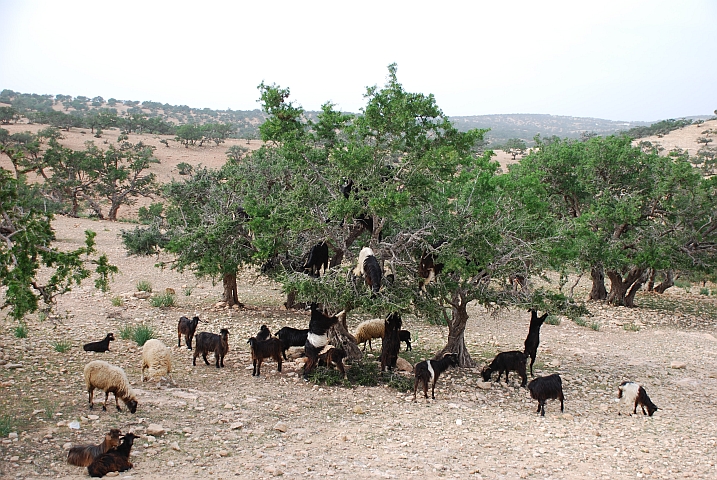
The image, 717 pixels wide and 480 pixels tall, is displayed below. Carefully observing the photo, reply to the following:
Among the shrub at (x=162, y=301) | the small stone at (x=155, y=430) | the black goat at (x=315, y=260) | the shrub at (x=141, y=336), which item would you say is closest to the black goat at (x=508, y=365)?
the black goat at (x=315, y=260)

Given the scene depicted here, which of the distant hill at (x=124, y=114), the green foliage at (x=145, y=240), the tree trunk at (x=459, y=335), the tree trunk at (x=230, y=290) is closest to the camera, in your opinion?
the tree trunk at (x=459, y=335)

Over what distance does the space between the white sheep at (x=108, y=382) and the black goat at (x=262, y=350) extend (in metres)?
2.51

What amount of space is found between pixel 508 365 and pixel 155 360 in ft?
20.4

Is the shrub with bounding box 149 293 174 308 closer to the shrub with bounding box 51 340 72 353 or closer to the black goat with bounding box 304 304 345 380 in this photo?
the shrub with bounding box 51 340 72 353

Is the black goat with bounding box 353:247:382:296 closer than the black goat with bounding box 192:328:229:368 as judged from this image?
Yes

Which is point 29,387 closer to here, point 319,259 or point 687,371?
point 319,259

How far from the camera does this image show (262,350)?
979 centimetres

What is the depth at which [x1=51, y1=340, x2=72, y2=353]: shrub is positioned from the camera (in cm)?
973

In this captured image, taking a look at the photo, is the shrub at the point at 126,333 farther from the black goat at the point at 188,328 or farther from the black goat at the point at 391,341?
the black goat at the point at 391,341

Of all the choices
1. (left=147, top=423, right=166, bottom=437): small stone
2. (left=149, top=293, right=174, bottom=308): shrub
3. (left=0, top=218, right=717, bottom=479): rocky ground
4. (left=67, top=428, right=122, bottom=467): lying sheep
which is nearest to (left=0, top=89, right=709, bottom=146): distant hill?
(left=149, top=293, right=174, bottom=308): shrub

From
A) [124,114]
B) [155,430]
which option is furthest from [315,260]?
[124,114]

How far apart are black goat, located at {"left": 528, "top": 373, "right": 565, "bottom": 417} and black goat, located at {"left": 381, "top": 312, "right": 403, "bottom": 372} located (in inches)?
101

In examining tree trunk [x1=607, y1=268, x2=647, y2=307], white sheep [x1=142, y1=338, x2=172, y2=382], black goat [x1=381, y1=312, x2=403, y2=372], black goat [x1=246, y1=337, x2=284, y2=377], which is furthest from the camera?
tree trunk [x1=607, y1=268, x2=647, y2=307]

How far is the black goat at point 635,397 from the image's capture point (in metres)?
9.14
